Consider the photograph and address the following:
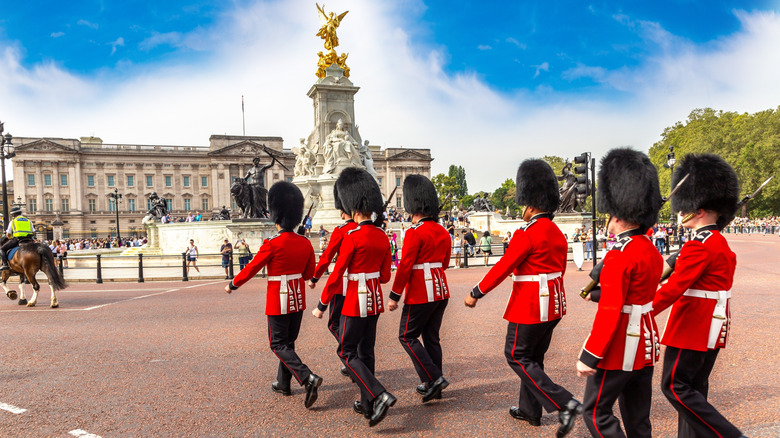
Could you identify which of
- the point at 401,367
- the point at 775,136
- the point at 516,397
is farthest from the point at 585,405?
the point at 775,136

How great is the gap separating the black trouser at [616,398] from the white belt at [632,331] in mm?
80

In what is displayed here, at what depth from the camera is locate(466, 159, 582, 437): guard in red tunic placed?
414 cm

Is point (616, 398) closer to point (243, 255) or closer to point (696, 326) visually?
point (696, 326)

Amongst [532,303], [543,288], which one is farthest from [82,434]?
[543,288]

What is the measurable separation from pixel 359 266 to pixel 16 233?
9759 mm

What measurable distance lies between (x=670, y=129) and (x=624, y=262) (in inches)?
3212

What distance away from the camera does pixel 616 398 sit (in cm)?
333

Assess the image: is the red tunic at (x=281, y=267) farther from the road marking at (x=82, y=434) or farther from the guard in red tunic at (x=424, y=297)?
the road marking at (x=82, y=434)

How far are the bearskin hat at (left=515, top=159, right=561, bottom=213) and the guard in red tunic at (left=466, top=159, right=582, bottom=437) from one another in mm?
249

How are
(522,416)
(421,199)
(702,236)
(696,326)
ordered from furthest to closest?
(421,199) < (522,416) < (702,236) < (696,326)

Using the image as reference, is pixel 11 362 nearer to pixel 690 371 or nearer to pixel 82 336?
pixel 82 336

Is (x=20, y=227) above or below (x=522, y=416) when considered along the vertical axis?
above

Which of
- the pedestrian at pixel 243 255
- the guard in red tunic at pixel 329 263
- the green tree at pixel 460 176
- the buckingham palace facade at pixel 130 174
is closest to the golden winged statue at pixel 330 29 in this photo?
the pedestrian at pixel 243 255

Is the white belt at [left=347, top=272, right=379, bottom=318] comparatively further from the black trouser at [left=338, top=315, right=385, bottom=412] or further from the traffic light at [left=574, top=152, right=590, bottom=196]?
the traffic light at [left=574, top=152, right=590, bottom=196]
